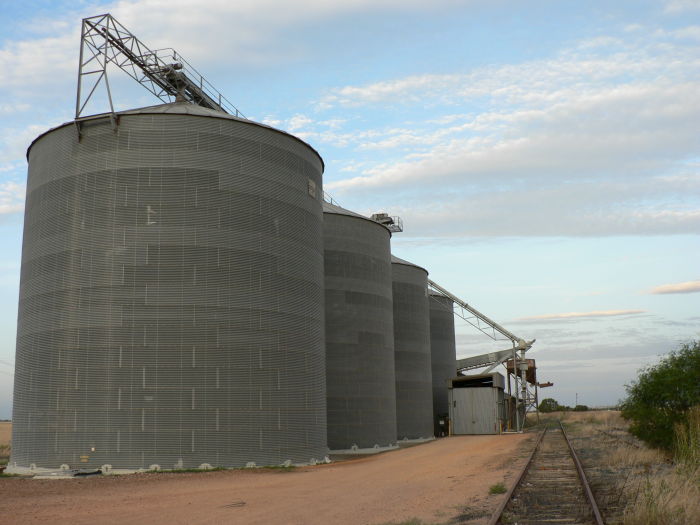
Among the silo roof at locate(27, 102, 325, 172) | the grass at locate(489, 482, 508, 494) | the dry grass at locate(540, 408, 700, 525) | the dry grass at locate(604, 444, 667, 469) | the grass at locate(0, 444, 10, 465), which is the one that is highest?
the silo roof at locate(27, 102, 325, 172)

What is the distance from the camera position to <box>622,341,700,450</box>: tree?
24.2 metres

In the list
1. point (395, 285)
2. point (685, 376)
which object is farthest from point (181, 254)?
point (395, 285)

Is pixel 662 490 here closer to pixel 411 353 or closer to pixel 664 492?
pixel 664 492

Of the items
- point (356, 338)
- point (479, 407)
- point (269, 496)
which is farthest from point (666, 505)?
point (479, 407)

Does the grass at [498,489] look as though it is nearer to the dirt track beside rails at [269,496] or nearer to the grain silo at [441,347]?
the dirt track beside rails at [269,496]

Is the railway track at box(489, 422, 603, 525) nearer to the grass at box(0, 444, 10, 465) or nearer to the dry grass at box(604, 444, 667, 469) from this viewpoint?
the dry grass at box(604, 444, 667, 469)

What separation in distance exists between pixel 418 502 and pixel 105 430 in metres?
13.4

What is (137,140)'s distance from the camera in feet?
88.4

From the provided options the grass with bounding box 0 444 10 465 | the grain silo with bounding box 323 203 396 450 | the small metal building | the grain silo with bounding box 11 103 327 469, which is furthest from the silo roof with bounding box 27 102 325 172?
the small metal building

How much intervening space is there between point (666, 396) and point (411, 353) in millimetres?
27808

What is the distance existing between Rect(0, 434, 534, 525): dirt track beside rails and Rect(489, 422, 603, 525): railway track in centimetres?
52

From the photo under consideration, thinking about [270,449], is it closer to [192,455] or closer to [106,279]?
[192,455]

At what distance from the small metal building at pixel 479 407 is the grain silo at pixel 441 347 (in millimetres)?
3930

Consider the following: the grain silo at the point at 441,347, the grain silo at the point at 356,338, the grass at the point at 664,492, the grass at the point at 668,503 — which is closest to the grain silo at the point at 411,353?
the grain silo at the point at 356,338
